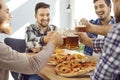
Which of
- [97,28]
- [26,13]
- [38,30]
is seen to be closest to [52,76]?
[97,28]

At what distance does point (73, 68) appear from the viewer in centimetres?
184

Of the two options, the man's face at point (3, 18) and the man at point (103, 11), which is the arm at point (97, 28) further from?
the man at point (103, 11)

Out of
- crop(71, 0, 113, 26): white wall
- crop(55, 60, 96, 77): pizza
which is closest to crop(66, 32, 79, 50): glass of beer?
crop(55, 60, 96, 77): pizza

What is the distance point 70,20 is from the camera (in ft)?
16.9

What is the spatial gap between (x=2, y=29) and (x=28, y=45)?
1164 millimetres

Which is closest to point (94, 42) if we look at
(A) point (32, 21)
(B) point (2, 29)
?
(B) point (2, 29)

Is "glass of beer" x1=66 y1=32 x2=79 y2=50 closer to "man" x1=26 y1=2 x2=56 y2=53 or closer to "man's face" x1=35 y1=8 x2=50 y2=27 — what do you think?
"man" x1=26 y1=2 x2=56 y2=53

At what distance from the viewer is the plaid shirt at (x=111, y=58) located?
3.33ft

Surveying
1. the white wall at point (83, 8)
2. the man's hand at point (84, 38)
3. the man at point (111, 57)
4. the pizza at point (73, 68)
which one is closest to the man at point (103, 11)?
the man's hand at point (84, 38)

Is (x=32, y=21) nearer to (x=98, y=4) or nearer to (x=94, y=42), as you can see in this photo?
(x=98, y=4)

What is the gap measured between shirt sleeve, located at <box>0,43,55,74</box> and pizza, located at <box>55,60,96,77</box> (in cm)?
22

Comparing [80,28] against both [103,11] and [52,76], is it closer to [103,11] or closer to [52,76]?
[52,76]

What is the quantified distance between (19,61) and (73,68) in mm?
451

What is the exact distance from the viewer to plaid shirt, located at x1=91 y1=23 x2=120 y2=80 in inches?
39.9
